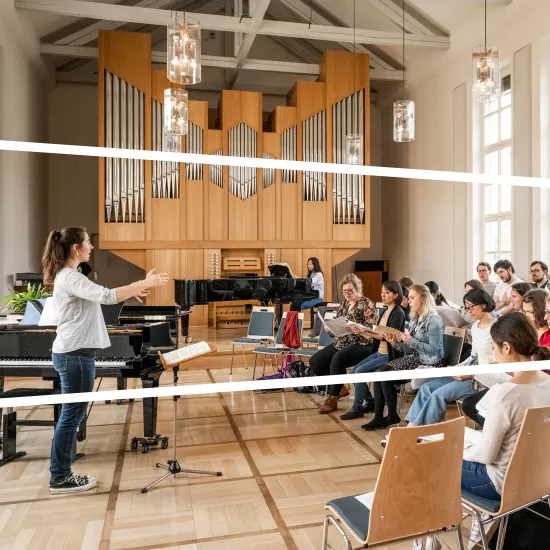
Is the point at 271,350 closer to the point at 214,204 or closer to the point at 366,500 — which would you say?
the point at 366,500

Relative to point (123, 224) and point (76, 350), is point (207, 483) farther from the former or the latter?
point (123, 224)

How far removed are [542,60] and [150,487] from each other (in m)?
6.37

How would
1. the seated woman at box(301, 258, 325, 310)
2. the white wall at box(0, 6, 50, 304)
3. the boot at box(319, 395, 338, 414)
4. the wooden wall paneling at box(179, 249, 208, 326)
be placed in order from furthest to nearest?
1. the wooden wall paneling at box(179, 249, 208, 326)
2. the seated woman at box(301, 258, 325, 310)
3. the white wall at box(0, 6, 50, 304)
4. the boot at box(319, 395, 338, 414)

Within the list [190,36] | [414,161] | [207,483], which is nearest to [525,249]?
[414,161]

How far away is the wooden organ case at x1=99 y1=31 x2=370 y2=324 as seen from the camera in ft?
29.0

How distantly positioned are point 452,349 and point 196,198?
608 centimetres

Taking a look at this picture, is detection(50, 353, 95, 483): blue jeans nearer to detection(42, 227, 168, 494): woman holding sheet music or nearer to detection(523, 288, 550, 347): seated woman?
detection(42, 227, 168, 494): woman holding sheet music

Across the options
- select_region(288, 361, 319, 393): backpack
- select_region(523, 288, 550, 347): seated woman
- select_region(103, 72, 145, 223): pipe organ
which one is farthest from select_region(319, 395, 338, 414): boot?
select_region(103, 72, 145, 223): pipe organ

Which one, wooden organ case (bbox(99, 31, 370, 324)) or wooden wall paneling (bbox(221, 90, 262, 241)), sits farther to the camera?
wooden wall paneling (bbox(221, 90, 262, 241))

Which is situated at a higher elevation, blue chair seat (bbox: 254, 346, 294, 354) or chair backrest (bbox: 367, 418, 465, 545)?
chair backrest (bbox: 367, 418, 465, 545)

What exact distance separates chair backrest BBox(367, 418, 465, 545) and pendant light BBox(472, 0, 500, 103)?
388 centimetres

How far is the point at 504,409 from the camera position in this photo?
1974mm

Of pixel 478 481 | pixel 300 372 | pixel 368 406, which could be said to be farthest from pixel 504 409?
pixel 300 372

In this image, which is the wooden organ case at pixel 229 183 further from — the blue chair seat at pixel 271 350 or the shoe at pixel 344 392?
the shoe at pixel 344 392
